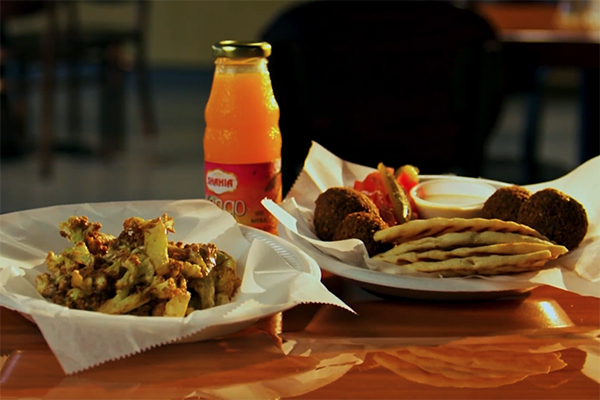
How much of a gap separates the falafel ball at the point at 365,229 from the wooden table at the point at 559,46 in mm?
1566

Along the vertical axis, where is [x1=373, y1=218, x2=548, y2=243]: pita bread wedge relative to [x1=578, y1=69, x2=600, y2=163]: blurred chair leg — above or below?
above

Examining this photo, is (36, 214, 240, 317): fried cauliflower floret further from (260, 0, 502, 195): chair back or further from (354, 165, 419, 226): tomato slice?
(260, 0, 502, 195): chair back

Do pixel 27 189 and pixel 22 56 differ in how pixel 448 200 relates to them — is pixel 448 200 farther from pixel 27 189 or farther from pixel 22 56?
pixel 22 56

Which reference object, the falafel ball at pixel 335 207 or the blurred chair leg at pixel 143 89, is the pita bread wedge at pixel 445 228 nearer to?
the falafel ball at pixel 335 207

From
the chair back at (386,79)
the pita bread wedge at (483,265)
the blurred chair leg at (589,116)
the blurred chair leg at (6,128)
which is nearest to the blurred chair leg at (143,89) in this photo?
the blurred chair leg at (6,128)

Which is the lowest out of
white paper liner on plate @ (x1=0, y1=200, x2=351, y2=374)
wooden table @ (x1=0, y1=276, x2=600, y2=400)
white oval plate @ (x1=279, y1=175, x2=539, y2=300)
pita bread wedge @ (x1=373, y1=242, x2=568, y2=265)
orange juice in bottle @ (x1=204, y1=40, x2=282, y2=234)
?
wooden table @ (x1=0, y1=276, x2=600, y2=400)

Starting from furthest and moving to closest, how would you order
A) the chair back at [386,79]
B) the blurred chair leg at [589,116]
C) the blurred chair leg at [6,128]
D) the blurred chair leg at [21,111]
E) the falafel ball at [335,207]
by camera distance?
the blurred chair leg at [21,111] < the blurred chair leg at [6,128] < the blurred chair leg at [589,116] < the chair back at [386,79] < the falafel ball at [335,207]

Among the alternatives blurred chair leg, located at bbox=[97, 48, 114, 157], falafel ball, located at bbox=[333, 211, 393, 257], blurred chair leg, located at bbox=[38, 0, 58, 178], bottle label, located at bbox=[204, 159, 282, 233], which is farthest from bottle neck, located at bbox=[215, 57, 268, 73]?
blurred chair leg, located at bbox=[97, 48, 114, 157]

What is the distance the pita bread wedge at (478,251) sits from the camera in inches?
35.0

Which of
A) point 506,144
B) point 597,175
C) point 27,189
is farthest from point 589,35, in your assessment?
point 506,144

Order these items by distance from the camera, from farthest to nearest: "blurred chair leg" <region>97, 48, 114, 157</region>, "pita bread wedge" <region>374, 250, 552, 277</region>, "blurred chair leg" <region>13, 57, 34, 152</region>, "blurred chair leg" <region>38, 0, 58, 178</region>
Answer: "blurred chair leg" <region>97, 48, 114, 157</region> < "blurred chair leg" <region>13, 57, 34, 152</region> < "blurred chair leg" <region>38, 0, 58, 178</region> < "pita bread wedge" <region>374, 250, 552, 277</region>

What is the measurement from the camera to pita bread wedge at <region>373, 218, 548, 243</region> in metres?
0.91

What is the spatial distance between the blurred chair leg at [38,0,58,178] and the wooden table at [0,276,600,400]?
3.52 meters

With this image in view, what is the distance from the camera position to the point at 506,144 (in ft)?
18.6
